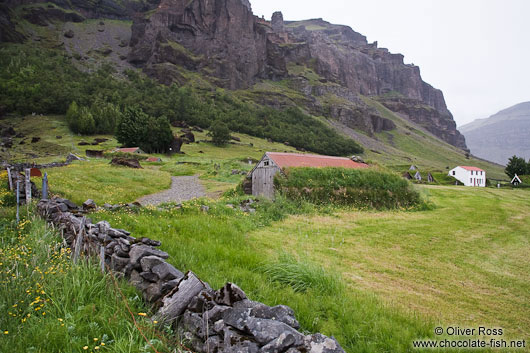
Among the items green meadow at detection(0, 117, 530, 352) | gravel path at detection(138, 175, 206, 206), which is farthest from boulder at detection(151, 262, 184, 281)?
gravel path at detection(138, 175, 206, 206)

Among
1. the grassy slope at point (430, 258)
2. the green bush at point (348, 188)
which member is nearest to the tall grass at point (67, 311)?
the grassy slope at point (430, 258)

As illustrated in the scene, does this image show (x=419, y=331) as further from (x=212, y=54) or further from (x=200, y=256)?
(x=212, y=54)

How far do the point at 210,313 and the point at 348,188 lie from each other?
2059 centimetres

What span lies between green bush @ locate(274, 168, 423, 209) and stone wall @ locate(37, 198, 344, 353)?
16569mm

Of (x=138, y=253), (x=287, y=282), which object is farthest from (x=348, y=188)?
(x=138, y=253)

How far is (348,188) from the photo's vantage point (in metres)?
22.9

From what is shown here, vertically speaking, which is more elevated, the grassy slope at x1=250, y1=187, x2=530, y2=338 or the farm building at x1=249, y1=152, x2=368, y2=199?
the farm building at x1=249, y1=152, x2=368, y2=199

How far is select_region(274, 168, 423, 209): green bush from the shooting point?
21953mm

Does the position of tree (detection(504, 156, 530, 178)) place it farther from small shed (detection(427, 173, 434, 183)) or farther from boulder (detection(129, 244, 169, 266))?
boulder (detection(129, 244, 169, 266))

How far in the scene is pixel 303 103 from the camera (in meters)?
196

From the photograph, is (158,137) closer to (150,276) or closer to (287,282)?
(287,282)

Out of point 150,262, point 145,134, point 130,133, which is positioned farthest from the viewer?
point 145,134

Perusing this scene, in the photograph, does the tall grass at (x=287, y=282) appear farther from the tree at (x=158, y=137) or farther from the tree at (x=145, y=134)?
the tree at (x=145, y=134)

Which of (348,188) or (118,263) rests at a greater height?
(348,188)
